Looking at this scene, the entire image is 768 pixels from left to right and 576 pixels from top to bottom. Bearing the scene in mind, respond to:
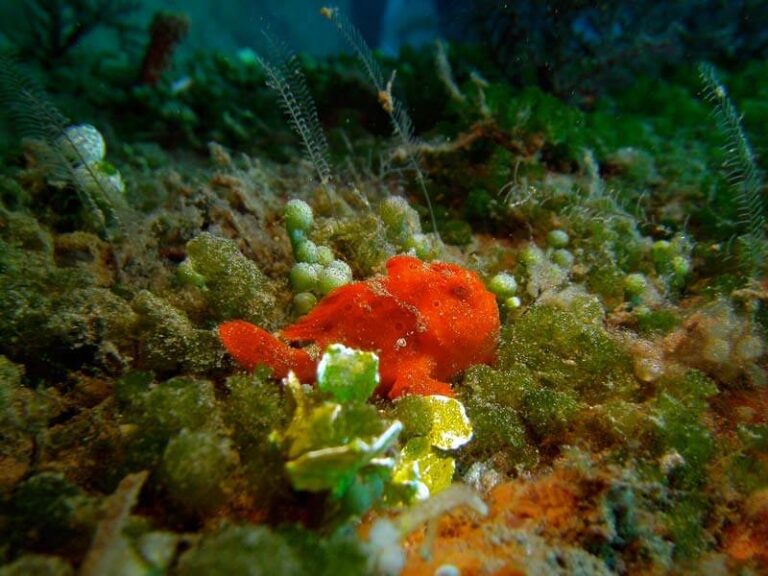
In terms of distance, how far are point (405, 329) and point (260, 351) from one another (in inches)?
35.4

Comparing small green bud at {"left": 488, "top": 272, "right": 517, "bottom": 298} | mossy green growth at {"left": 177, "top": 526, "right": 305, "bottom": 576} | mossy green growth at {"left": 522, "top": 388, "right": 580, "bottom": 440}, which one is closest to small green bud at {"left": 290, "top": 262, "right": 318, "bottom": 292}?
small green bud at {"left": 488, "top": 272, "right": 517, "bottom": 298}

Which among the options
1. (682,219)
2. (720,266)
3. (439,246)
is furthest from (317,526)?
(682,219)

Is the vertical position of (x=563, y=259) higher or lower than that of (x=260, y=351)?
higher

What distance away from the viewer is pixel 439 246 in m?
4.04

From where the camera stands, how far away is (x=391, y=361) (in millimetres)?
2893

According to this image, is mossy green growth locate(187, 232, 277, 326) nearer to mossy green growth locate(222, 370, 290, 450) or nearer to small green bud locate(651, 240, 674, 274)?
mossy green growth locate(222, 370, 290, 450)

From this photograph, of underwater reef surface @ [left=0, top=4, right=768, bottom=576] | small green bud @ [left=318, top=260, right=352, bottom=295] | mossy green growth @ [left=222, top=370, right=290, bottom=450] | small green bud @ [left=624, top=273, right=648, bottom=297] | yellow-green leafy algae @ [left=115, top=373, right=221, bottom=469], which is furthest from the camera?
small green bud @ [left=624, top=273, right=648, bottom=297]

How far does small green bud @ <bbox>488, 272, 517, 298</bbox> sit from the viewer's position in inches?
138

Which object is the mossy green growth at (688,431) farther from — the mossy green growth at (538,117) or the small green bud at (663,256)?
the mossy green growth at (538,117)

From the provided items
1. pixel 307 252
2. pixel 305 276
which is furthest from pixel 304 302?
pixel 307 252

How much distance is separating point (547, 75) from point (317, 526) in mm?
7244

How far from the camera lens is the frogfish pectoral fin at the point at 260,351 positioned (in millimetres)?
2627

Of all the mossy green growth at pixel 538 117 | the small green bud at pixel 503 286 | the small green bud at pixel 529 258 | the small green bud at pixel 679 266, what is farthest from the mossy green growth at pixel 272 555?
the mossy green growth at pixel 538 117

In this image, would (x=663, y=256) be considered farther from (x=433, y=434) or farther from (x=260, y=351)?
(x=260, y=351)
